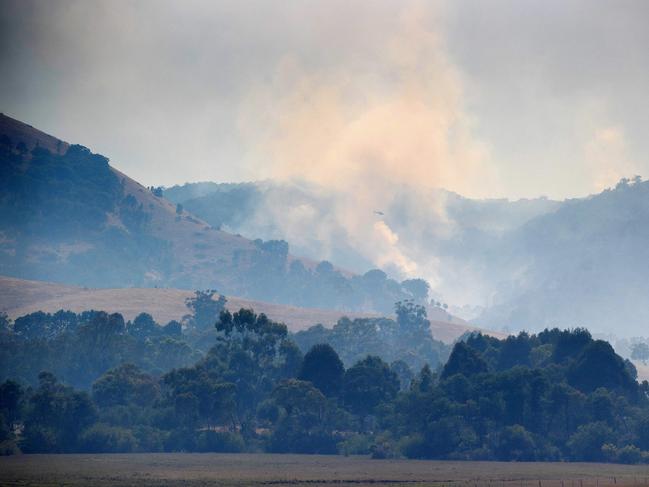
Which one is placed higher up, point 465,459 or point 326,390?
point 326,390

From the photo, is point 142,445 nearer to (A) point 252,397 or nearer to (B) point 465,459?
(A) point 252,397

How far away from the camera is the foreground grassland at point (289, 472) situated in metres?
110

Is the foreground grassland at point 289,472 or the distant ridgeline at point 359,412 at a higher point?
the distant ridgeline at point 359,412

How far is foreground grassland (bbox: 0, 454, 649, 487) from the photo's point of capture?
109562 millimetres

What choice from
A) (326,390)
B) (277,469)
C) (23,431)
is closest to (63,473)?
(277,469)

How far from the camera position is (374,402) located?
586 feet

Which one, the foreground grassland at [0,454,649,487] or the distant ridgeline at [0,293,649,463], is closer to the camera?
the foreground grassland at [0,454,649,487]

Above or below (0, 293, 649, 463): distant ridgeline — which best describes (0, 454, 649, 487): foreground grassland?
below

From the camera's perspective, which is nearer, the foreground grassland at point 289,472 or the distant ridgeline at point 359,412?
the foreground grassland at point 289,472

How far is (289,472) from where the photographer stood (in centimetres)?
12369

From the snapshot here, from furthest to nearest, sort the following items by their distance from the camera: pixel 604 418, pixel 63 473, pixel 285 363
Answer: pixel 285 363, pixel 604 418, pixel 63 473

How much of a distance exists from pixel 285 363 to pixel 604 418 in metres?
62.1

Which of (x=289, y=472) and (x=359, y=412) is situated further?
(x=359, y=412)

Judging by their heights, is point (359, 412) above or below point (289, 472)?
above
